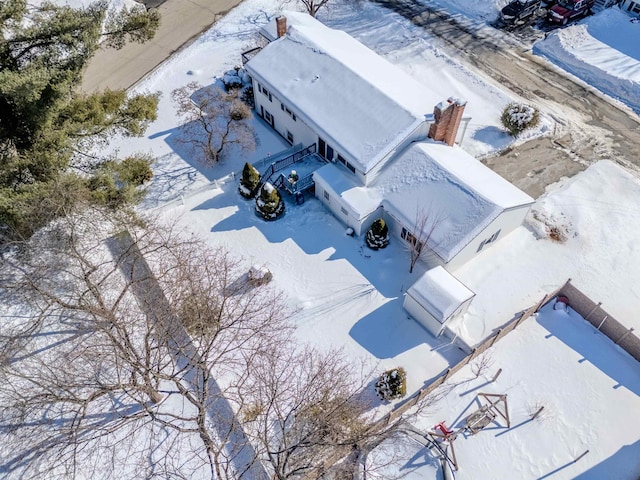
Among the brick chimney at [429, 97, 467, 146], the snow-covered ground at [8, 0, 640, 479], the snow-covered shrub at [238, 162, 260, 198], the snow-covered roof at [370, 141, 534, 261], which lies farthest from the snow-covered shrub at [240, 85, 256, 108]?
the brick chimney at [429, 97, 467, 146]

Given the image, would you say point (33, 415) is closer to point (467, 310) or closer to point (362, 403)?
point (362, 403)

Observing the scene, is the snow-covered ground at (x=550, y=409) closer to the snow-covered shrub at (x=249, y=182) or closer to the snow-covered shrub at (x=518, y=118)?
the snow-covered shrub at (x=518, y=118)

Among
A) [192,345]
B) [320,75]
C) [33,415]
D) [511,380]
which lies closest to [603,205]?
[511,380]

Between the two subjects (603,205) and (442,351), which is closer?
(442,351)

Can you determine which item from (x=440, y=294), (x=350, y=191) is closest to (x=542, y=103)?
(x=350, y=191)

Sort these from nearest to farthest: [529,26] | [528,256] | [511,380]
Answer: [511,380], [528,256], [529,26]

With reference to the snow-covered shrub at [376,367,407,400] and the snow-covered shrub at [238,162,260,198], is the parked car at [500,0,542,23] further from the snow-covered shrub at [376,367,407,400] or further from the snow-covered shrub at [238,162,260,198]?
the snow-covered shrub at [376,367,407,400]
